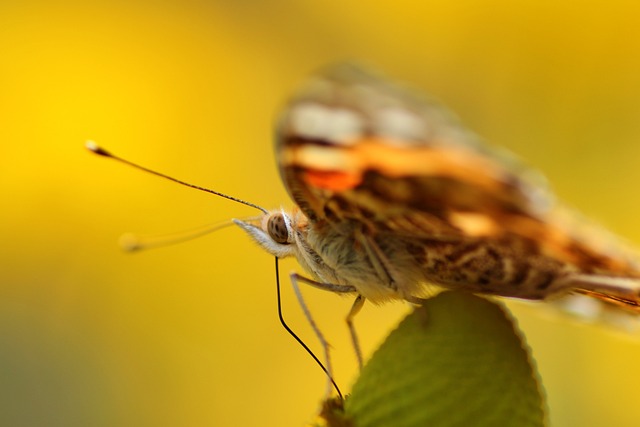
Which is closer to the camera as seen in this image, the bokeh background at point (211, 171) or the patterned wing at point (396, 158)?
the patterned wing at point (396, 158)

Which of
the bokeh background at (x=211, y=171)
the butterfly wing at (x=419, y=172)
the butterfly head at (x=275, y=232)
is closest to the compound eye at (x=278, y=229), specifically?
the butterfly head at (x=275, y=232)

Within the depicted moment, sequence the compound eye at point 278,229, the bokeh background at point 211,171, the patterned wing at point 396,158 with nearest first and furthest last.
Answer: the patterned wing at point 396,158 < the compound eye at point 278,229 < the bokeh background at point 211,171

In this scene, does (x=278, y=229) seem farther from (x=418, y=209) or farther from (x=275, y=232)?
(x=418, y=209)

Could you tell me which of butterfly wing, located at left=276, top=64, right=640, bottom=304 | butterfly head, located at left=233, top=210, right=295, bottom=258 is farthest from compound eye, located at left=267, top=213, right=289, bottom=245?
butterfly wing, located at left=276, top=64, right=640, bottom=304

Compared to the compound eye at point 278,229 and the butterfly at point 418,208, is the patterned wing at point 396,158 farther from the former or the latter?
the compound eye at point 278,229

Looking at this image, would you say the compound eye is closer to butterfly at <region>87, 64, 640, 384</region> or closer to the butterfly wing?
butterfly at <region>87, 64, 640, 384</region>

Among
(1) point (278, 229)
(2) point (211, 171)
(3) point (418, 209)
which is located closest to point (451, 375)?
(3) point (418, 209)
